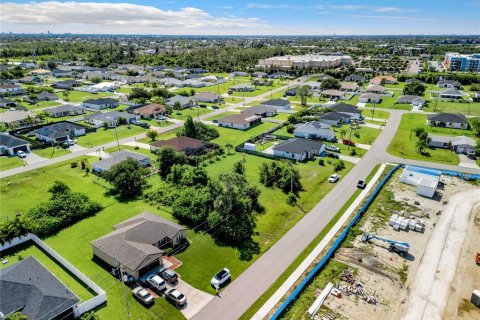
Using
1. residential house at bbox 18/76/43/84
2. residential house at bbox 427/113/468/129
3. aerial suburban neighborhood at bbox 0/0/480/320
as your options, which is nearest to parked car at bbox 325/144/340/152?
aerial suburban neighborhood at bbox 0/0/480/320

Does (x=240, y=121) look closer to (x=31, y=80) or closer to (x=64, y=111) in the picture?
(x=64, y=111)

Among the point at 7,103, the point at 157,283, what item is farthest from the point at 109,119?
the point at 157,283

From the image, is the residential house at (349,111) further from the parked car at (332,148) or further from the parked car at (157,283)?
the parked car at (157,283)

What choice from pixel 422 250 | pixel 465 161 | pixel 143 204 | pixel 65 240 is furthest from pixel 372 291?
pixel 465 161

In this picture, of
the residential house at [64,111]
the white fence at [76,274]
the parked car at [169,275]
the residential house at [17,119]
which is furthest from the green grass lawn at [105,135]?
the parked car at [169,275]

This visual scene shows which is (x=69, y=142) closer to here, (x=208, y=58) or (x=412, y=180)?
(x=412, y=180)

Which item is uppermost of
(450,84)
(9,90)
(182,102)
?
(450,84)

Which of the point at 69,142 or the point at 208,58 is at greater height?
the point at 208,58
